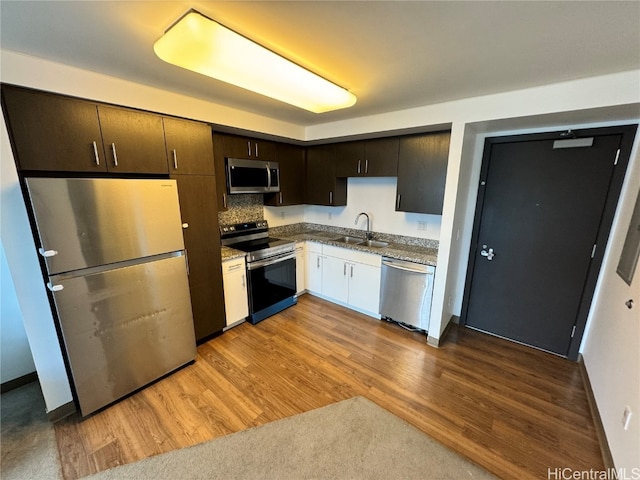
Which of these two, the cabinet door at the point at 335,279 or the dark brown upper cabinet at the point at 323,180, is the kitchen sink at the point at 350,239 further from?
the dark brown upper cabinet at the point at 323,180

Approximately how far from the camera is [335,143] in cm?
343

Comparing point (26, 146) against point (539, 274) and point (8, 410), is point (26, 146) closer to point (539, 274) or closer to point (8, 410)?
point (8, 410)

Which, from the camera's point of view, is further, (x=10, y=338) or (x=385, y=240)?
(x=385, y=240)

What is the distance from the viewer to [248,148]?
118 inches

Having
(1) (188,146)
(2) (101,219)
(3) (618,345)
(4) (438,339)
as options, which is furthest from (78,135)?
(3) (618,345)

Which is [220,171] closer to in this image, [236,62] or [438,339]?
[236,62]

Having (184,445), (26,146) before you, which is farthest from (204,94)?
(184,445)

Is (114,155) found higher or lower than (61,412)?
higher


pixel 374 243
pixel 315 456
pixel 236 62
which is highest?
pixel 236 62

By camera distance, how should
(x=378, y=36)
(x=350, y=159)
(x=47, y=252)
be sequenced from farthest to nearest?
(x=350, y=159) < (x=47, y=252) < (x=378, y=36)

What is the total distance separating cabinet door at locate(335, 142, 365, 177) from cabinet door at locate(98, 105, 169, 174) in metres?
2.05

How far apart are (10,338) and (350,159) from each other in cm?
368

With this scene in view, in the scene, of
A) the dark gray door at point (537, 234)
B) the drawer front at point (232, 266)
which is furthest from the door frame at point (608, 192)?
the drawer front at point (232, 266)

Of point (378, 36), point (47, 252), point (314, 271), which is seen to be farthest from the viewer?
point (314, 271)
